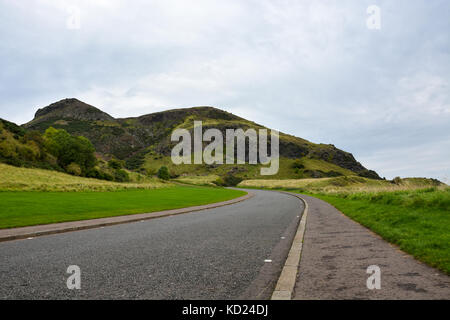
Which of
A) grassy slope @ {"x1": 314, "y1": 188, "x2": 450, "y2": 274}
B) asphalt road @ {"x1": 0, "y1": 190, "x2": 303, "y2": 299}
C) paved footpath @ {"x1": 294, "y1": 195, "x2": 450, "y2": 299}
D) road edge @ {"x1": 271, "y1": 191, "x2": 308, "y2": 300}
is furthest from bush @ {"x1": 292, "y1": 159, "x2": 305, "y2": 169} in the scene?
road edge @ {"x1": 271, "y1": 191, "x2": 308, "y2": 300}

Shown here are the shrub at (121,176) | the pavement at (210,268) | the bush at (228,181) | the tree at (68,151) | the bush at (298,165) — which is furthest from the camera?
the bush at (298,165)

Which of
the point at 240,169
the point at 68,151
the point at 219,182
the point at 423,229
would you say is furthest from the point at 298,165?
the point at 423,229

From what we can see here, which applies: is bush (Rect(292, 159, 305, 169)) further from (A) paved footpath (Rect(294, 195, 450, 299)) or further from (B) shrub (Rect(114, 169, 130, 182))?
(A) paved footpath (Rect(294, 195, 450, 299))

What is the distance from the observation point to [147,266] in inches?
228

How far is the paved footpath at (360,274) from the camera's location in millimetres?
3939

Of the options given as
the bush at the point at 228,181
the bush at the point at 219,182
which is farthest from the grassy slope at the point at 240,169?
the bush at the point at 219,182

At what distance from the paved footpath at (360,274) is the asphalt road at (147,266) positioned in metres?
0.67

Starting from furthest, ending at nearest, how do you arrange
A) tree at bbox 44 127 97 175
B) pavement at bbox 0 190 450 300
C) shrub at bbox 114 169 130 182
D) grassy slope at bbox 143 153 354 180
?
1. grassy slope at bbox 143 153 354 180
2. shrub at bbox 114 169 130 182
3. tree at bbox 44 127 97 175
4. pavement at bbox 0 190 450 300

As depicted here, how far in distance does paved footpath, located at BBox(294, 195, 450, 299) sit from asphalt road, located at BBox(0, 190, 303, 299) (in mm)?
667

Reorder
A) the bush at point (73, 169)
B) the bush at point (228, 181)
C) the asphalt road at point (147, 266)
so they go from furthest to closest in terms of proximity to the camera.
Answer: the bush at point (228, 181)
the bush at point (73, 169)
the asphalt road at point (147, 266)

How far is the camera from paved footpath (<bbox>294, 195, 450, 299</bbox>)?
155 inches

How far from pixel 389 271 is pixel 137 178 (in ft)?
287

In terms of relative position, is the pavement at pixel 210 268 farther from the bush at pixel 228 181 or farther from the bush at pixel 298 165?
the bush at pixel 298 165
